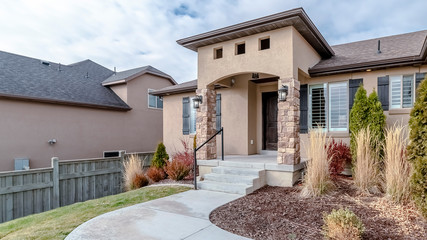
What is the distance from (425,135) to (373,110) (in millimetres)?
3035

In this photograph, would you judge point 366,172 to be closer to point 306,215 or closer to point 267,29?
point 306,215

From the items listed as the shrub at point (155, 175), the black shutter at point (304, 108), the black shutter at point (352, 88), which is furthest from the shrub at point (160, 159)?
the black shutter at point (352, 88)

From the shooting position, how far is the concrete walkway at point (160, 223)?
333cm

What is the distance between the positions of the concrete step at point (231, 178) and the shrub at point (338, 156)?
6.33 feet

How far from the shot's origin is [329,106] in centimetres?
750

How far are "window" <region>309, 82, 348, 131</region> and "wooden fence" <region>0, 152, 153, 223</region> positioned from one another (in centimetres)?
653

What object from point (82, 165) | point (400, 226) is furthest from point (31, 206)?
point (400, 226)

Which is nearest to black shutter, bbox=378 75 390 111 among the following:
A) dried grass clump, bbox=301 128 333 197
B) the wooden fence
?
dried grass clump, bbox=301 128 333 197

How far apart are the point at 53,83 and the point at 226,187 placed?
33.6 ft

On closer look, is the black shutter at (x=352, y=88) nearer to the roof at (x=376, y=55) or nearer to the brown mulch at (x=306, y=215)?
the roof at (x=376, y=55)

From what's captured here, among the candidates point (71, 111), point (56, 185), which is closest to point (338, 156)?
point (56, 185)

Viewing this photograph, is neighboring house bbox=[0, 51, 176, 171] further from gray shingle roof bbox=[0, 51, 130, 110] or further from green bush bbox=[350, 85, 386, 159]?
green bush bbox=[350, 85, 386, 159]

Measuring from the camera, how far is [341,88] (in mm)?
7355

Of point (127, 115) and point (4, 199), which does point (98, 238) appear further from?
point (127, 115)
